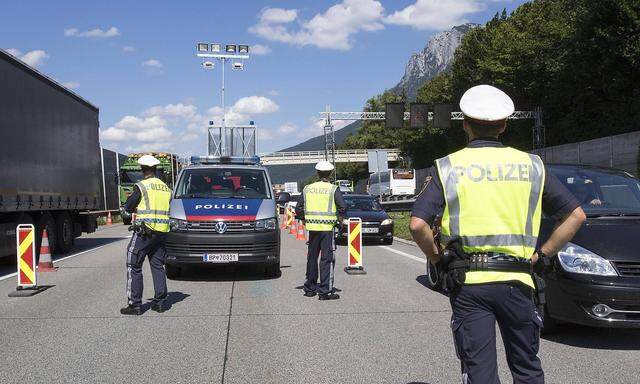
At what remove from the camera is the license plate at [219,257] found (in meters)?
10.0

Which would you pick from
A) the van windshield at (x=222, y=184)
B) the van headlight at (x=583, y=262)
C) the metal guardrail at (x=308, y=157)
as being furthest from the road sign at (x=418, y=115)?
the metal guardrail at (x=308, y=157)

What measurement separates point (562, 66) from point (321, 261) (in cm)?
4192

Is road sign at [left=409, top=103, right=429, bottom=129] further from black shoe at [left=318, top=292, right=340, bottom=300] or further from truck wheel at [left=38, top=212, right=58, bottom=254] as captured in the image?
black shoe at [left=318, top=292, right=340, bottom=300]

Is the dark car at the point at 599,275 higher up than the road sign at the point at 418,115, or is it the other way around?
the road sign at the point at 418,115

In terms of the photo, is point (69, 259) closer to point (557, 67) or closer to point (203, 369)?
point (203, 369)

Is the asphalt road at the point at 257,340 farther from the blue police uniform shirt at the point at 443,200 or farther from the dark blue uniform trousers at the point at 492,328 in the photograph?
the blue police uniform shirt at the point at 443,200

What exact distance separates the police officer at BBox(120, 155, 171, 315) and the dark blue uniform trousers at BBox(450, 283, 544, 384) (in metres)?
5.49

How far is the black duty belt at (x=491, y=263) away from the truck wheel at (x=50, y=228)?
517 inches

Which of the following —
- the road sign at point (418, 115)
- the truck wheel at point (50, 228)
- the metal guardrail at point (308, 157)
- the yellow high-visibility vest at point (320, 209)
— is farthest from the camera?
the metal guardrail at point (308, 157)

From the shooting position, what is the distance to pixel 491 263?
9.56 feet

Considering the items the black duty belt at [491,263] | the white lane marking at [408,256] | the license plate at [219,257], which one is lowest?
the white lane marking at [408,256]

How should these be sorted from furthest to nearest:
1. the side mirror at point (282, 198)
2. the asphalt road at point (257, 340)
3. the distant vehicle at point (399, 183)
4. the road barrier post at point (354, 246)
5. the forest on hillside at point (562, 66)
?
the distant vehicle at point (399, 183) → the forest on hillside at point (562, 66) → the side mirror at point (282, 198) → the road barrier post at point (354, 246) → the asphalt road at point (257, 340)

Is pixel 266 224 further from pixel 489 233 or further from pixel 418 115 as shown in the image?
pixel 418 115

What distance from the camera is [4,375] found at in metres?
5.09
